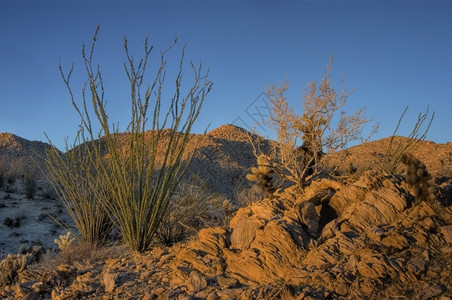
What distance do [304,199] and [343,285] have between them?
219 cm

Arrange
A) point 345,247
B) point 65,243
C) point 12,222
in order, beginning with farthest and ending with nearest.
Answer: point 12,222
point 65,243
point 345,247

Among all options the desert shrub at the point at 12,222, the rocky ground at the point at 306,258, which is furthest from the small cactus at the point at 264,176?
the desert shrub at the point at 12,222

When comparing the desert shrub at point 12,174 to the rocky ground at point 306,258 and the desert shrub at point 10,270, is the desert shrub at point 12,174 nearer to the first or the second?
the desert shrub at point 10,270

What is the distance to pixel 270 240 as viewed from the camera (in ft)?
16.7

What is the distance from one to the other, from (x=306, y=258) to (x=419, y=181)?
184cm

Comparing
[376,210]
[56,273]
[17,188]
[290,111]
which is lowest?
[56,273]

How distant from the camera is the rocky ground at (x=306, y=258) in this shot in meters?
4.14

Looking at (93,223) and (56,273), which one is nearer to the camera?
(56,273)

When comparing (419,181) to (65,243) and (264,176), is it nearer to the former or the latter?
(264,176)

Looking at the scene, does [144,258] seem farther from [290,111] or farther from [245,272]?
[290,111]

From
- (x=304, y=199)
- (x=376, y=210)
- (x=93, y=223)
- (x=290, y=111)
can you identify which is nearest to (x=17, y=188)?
(x=93, y=223)

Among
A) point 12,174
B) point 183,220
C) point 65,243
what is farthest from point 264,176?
point 12,174

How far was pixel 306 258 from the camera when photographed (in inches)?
189

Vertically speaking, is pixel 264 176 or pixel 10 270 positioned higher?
pixel 264 176
